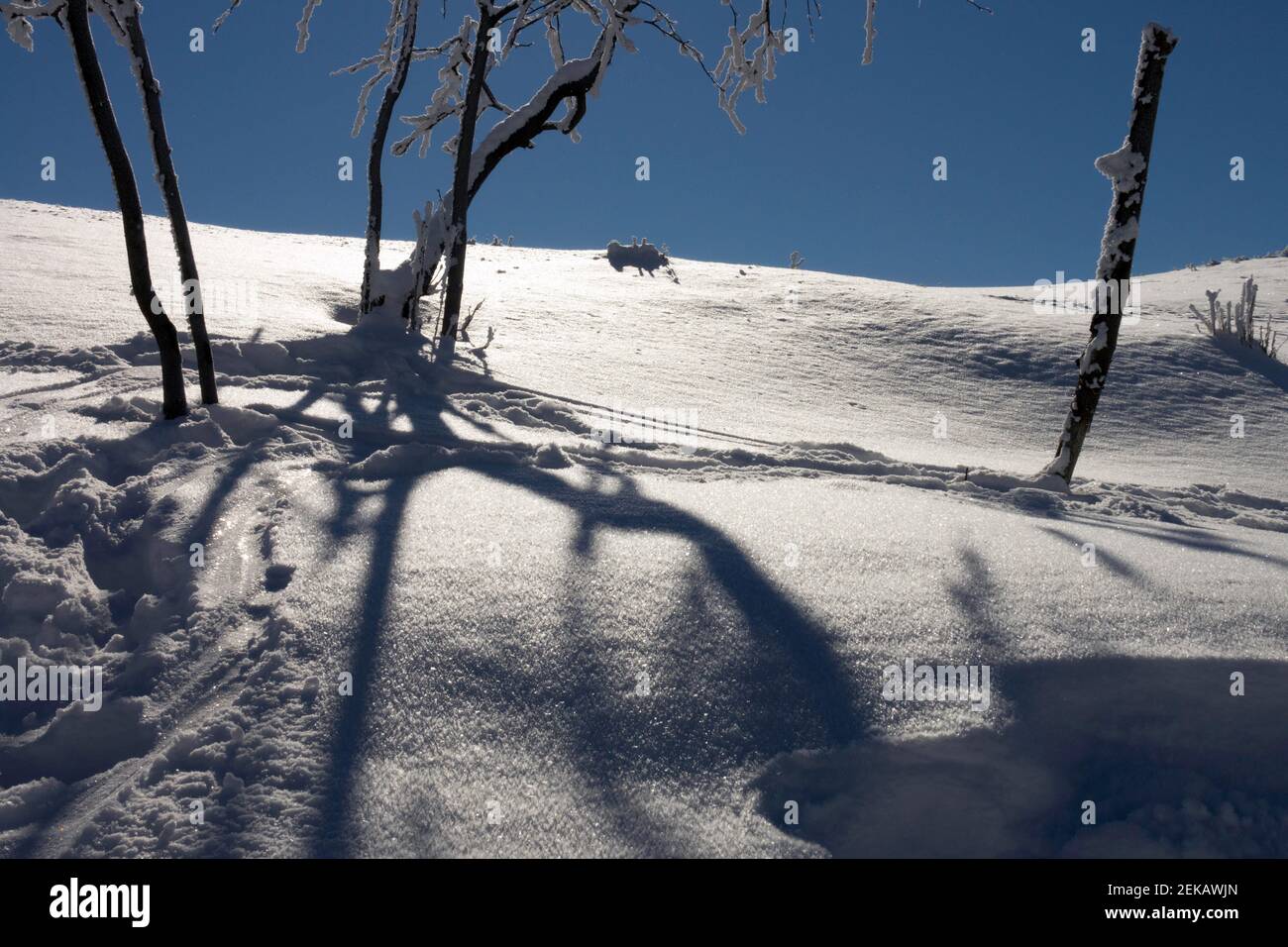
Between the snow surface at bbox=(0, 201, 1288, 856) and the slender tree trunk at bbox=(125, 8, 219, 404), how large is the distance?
1.03 ft

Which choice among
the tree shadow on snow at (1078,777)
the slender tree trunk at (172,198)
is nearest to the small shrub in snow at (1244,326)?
the tree shadow on snow at (1078,777)

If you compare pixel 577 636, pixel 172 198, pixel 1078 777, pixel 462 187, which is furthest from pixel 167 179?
pixel 1078 777

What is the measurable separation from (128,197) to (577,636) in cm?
320

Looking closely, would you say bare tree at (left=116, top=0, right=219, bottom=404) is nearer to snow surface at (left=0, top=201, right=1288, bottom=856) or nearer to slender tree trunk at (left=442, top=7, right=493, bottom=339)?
snow surface at (left=0, top=201, right=1288, bottom=856)

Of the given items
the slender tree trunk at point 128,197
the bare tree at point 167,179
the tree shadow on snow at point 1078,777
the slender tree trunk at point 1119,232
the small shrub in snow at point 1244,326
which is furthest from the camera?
the small shrub in snow at point 1244,326

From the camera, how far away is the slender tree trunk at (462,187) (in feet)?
24.1

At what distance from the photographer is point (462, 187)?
7.43m

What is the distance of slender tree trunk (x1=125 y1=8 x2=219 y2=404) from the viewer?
425 cm

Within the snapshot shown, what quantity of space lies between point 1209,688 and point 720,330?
290 inches

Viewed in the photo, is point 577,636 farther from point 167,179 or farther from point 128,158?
point 167,179

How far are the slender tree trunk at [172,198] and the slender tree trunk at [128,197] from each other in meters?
0.19

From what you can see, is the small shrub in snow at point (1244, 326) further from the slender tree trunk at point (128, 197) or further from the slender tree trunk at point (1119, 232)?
the slender tree trunk at point (128, 197)

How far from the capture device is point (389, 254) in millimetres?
13156
